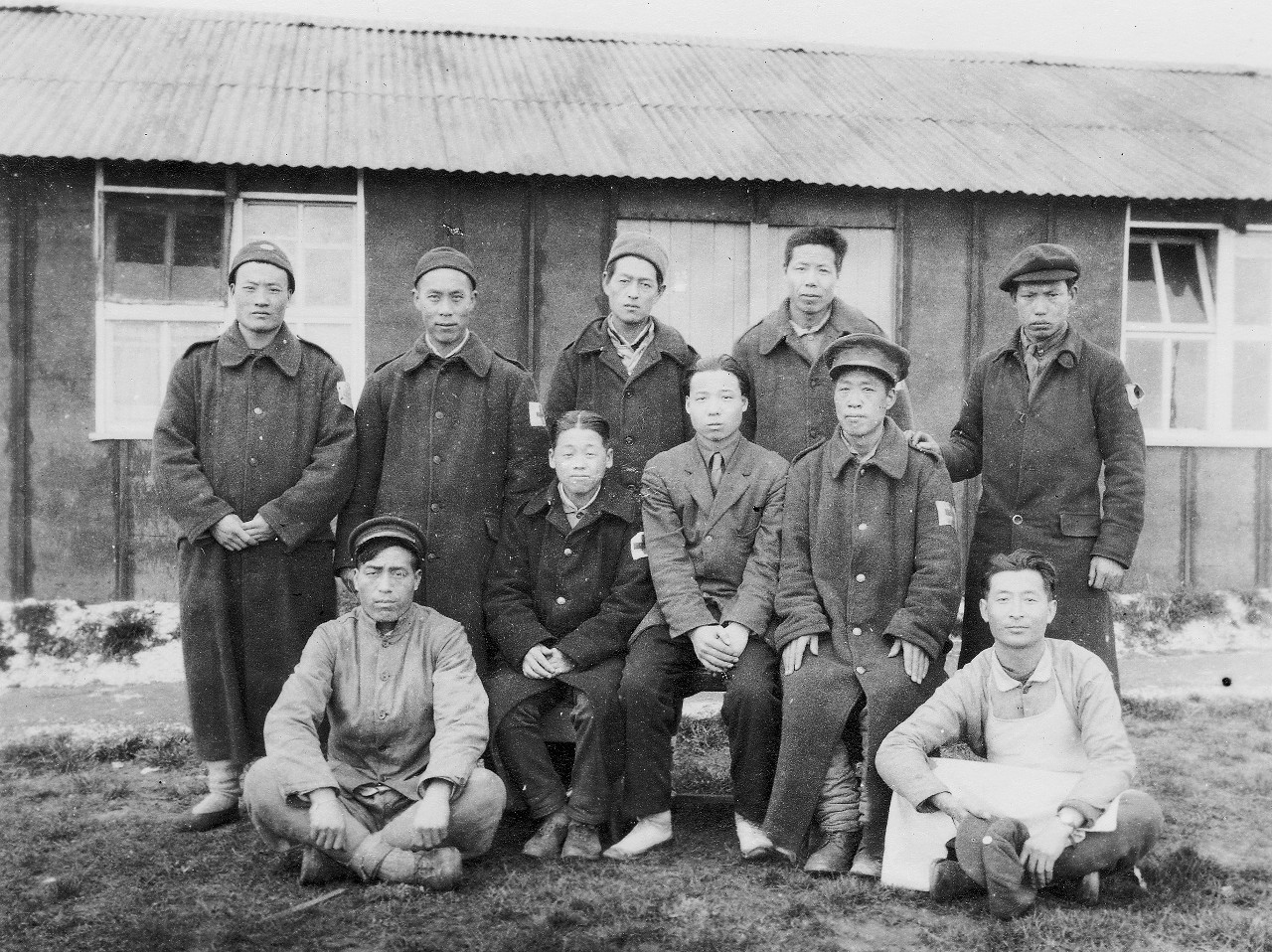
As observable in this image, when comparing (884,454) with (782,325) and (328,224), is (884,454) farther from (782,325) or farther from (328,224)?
(328,224)

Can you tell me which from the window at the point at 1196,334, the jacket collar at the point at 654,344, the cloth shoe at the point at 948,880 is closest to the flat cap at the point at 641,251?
the jacket collar at the point at 654,344

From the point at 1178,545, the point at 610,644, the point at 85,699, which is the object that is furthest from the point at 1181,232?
the point at 85,699

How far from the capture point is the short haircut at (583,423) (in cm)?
417

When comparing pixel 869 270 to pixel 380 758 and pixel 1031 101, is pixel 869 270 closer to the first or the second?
pixel 1031 101

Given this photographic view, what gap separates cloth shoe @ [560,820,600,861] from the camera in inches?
151

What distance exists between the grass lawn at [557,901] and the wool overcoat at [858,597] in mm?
377

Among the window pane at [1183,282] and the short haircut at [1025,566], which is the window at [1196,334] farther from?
the short haircut at [1025,566]

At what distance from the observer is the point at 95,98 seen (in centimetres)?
730

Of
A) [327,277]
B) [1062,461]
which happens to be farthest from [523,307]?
[1062,461]

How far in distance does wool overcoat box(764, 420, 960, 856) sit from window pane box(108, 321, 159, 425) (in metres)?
4.96

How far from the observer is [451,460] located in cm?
438

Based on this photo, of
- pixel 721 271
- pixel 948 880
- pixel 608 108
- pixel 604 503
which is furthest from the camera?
pixel 608 108

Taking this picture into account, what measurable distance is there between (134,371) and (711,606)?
16.0 feet

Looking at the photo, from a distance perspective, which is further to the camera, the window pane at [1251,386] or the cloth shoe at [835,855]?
the window pane at [1251,386]
